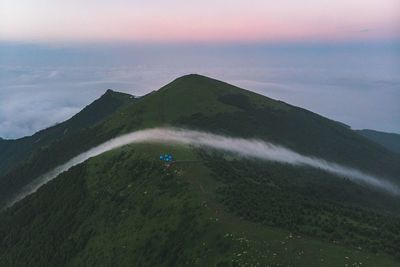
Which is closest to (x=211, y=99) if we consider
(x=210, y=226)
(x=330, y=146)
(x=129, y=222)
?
(x=330, y=146)

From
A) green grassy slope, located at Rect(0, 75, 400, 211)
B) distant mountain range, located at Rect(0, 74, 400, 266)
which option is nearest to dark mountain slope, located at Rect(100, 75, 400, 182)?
green grassy slope, located at Rect(0, 75, 400, 211)

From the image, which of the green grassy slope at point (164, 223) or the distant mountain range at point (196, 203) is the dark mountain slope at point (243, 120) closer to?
the distant mountain range at point (196, 203)

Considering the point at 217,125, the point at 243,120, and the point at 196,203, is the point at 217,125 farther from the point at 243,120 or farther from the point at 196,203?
the point at 196,203

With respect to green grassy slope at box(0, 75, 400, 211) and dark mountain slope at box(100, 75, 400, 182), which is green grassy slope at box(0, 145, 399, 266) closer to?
green grassy slope at box(0, 75, 400, 211)

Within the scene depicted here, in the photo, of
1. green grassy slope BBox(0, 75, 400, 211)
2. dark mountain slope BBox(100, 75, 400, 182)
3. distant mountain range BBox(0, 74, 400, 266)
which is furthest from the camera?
dark mountain slope BBox(100, 75, 400, 182)

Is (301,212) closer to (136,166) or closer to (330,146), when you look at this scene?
(136,166)

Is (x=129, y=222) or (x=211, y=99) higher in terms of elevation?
(x=211, y=99)
